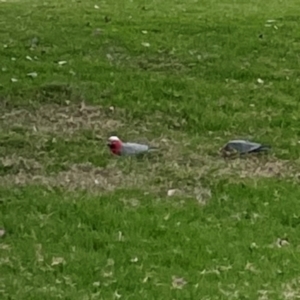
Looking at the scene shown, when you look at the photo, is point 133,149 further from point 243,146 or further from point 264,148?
point 264,148

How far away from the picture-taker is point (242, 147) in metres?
8.05

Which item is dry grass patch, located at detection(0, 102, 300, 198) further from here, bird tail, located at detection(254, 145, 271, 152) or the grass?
bird tail, located at detection(254, 145, 271, 152)

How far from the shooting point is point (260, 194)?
7.02 metres

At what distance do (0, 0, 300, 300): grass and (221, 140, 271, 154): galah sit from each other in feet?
0.38

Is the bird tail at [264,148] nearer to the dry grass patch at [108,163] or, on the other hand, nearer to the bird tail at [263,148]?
the bird tail at [263,148]

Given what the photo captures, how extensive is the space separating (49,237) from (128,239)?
19.3 inches

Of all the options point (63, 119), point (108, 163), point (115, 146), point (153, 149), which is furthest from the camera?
point (63, 119)

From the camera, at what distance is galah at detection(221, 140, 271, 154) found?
26.3ft

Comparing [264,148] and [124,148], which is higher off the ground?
[124,148]

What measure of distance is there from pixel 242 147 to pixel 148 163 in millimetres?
864

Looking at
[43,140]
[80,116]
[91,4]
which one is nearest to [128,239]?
[43,140]

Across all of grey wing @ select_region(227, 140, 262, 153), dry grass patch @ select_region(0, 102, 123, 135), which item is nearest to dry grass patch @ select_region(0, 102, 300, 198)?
dry grass patch @ select_region(0, 102, 123, 135)

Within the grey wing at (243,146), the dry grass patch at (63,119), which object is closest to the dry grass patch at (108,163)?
the dry grass patch at (63,119)

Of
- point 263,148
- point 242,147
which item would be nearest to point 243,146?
point 242,147
